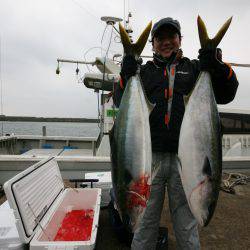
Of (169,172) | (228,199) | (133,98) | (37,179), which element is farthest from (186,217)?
(228,199)

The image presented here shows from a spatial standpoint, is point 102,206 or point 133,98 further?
point 102,206

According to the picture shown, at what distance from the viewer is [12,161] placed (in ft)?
21.0

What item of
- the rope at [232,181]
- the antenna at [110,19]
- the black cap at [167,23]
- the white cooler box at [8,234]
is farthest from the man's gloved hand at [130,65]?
the antenna at [110,19]

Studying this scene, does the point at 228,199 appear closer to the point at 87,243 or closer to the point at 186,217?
the point at 186,217

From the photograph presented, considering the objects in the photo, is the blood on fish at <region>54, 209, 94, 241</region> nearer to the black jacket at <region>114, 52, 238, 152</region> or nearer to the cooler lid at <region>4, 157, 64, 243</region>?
the cooler lid at <region>4, 157, 64, 243</region>

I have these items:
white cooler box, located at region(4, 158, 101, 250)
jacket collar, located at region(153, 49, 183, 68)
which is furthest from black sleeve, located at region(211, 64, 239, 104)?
white cooler box, located at region(4, 158, 101, 250)

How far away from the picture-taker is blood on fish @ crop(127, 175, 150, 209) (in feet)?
6.31

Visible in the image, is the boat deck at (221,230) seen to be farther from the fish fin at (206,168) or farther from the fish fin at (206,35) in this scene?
the fish fin at (206,35)

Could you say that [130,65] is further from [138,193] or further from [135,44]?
[138,193]

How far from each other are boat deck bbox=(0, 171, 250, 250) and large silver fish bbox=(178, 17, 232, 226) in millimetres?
2067

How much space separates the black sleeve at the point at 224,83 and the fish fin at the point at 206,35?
0.21m

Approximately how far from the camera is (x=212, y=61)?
218 centimetres

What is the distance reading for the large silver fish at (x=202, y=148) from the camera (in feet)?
6.33

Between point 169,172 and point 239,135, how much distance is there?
6.42 meters
